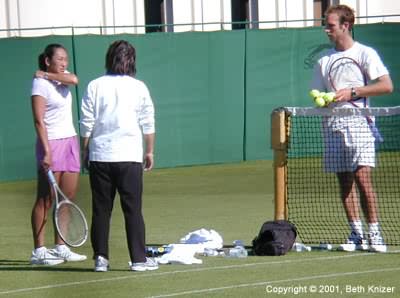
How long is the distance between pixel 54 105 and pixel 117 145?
38.3 inches

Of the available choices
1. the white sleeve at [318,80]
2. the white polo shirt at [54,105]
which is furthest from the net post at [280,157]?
the white polo shirt at [54,105]

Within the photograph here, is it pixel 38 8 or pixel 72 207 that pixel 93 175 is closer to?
pixel 72 207

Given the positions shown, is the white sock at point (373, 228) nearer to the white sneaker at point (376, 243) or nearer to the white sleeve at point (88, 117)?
the white sneaker at point (376, 243)

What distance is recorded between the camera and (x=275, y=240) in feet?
34.7

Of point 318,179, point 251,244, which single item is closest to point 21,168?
point 318,179

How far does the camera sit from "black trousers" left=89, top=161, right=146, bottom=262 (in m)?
9.98

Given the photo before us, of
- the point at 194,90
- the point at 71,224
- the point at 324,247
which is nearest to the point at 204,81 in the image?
the point at 194,90

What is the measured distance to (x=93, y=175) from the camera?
10.0m

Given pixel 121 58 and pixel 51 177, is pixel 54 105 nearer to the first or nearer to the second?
pixel 51 177

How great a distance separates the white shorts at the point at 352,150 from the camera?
10781 mm

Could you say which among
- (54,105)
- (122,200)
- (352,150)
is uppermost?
(54,105)

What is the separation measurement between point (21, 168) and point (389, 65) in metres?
5.98

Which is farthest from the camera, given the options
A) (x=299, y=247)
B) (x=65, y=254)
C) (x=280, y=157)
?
(x=280, y=157)

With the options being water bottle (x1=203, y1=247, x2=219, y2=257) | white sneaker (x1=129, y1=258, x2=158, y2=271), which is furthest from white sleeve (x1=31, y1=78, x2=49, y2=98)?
water bottle (x1=203, y1=247, x2=219, y2=257)
